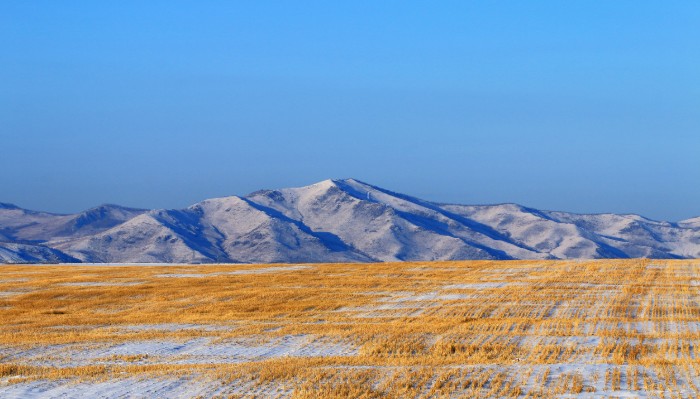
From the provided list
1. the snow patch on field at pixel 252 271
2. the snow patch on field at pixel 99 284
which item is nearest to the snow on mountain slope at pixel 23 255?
the snow patch on field at pixel 252 271

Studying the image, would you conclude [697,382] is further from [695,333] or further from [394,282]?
[394,282]

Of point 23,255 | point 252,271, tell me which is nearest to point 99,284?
point 252,271

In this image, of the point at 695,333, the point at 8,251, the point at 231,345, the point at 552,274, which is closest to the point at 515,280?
the point at 552,274

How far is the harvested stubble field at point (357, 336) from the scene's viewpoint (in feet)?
73.1

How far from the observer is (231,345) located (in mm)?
29500

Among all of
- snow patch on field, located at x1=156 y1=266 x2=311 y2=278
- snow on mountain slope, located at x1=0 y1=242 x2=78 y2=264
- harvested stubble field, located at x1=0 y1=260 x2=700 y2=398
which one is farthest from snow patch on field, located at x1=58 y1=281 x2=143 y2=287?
snow on mountain slope, located at x1=0 y1=242 x2=78 y2=264

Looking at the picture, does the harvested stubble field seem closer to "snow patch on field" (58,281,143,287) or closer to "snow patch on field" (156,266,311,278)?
"snow patch on field" (58,281,143,287)

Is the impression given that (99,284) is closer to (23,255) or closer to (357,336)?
(357,336)

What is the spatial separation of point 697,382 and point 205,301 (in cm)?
2647

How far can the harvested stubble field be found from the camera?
2228 cm

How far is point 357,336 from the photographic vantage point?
30594 millimetres

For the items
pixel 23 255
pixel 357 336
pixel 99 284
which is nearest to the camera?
pixel 357 336

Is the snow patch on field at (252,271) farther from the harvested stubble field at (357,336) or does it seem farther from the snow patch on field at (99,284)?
the snow patch on field at (99,284)

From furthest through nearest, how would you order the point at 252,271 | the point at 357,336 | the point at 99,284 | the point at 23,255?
the point at 23,255, the point at 252,271, the point at 99,284, the point at 357,336
